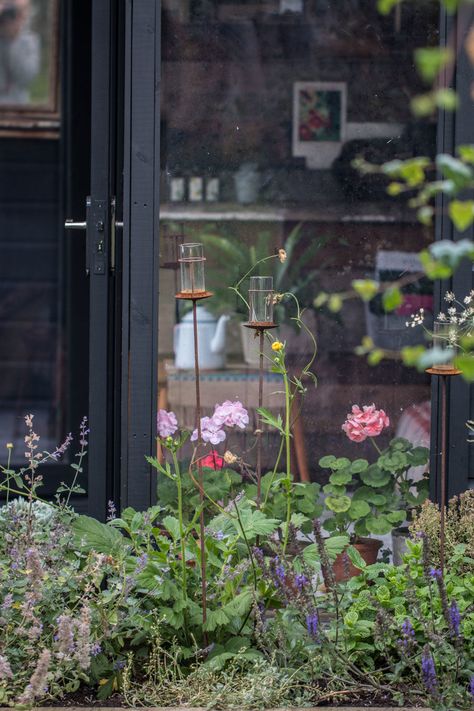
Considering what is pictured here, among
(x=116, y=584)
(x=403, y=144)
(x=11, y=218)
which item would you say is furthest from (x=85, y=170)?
(x=116, y=584)

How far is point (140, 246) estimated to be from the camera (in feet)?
11.1

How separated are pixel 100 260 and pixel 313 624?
1477 mm

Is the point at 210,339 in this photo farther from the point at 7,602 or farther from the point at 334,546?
the point at 7,602

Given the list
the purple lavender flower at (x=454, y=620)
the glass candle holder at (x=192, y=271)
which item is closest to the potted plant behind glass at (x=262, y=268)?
the glass candle holder at (x=192, y=271)

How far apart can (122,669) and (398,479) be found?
1346mm

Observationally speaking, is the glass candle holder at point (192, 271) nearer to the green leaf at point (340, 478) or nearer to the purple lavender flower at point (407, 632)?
the purple lavender flower at point (407, 632)

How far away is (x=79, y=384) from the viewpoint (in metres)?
4.97

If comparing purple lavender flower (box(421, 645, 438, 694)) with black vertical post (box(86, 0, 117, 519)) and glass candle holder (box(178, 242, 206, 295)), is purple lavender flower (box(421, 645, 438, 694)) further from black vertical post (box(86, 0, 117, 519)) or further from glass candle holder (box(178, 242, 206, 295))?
black vertical post (box(86, 0, 117, 519))

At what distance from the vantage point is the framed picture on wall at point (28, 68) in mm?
4879

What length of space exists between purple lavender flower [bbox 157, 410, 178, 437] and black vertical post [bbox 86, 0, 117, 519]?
16 centimetres

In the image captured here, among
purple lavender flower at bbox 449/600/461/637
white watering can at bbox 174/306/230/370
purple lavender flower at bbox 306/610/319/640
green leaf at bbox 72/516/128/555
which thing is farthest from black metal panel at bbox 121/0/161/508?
purple lavender flower at bbox 449/600/461/637

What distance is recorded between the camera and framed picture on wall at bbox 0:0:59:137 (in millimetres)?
4879

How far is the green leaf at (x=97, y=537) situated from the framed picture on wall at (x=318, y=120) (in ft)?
5.36

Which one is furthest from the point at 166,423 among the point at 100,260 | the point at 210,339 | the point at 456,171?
the point at 456,171
